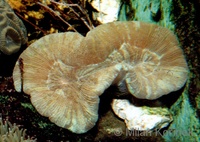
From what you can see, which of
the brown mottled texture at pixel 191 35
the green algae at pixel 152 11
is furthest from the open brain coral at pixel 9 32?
the brown mottled texture at pixel 191 35

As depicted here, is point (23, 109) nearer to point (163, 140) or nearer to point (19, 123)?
point (19, 123)

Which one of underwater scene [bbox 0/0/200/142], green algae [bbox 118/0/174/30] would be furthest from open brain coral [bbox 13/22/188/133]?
green algae [bbox 118/0/174/30]

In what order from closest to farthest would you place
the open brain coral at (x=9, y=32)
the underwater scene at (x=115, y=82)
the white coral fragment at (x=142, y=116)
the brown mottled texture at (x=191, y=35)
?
the brown mottled texture at (x=191, y=35)
the underwater scene at (x=115, y=82)
the white coral fragment at (x=142, y=116)
the open brain coral at (x=9, y=32)

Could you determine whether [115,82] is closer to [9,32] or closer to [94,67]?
[94,67]

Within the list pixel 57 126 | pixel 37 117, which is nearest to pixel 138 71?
pixel 57 126

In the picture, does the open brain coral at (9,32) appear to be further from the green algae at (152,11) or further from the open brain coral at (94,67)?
the green algae at (152,11)

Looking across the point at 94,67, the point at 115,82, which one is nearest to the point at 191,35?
the point at 115,82
